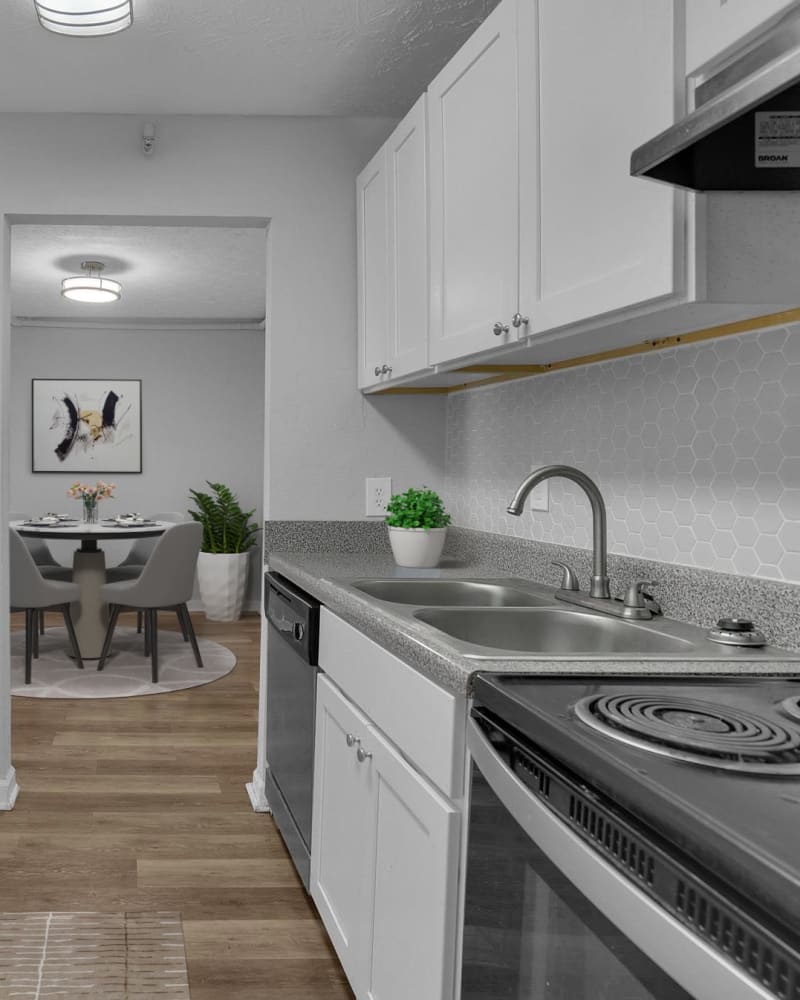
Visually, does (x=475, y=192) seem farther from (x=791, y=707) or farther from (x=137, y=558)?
(x=137, y=558)

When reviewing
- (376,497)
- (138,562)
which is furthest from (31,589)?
(376,497)

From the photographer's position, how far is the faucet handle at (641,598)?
1778 mm

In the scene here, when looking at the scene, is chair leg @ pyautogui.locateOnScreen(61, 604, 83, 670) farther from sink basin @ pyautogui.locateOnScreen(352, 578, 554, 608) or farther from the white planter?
sink basin @ pyautogui.locateOnScreen(352, 578, 554, 608)

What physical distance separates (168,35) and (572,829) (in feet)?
7.88

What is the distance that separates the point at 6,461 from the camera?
126 inches

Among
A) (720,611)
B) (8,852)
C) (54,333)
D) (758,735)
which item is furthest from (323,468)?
(54,333)

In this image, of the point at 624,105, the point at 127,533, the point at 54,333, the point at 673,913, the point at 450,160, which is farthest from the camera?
the point at 54,333

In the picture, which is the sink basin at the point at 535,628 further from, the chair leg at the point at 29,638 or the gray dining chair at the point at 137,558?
the gray dining chair at the point at 137,558

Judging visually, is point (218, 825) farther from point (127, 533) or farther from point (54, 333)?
point (54, 333)

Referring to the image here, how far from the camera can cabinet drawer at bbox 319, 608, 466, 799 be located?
1326 mm

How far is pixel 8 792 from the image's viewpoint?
3125mm

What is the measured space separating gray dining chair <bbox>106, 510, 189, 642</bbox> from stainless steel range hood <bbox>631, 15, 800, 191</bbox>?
4.92m

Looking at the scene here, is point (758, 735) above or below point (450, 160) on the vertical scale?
below

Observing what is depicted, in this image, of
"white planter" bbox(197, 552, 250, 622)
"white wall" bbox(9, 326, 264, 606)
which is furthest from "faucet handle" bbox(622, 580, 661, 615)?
"white wall" bbox(9, 326, 264, 606)
